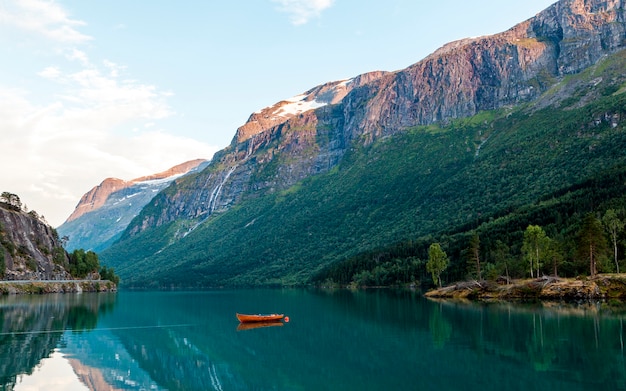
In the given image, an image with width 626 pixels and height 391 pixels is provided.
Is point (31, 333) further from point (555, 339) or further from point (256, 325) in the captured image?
point (555, 339)

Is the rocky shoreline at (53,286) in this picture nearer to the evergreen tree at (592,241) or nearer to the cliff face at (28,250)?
the cliff face at (28,250)

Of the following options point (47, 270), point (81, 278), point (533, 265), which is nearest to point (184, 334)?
point (533, 265)

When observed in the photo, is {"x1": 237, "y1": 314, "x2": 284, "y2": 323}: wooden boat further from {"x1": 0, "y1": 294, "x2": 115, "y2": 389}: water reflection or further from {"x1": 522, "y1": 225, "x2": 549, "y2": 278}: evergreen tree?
{"x1": 522, "y1": 225, "x2": 549, "y2": 278}: evergreen tree

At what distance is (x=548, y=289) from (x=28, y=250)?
14567 centimetres

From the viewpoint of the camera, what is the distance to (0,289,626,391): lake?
35250 millimetres

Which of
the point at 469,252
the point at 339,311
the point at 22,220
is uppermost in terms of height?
the point at 22,220

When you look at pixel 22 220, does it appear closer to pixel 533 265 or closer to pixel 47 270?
pixel 47 270

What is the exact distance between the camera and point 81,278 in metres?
187

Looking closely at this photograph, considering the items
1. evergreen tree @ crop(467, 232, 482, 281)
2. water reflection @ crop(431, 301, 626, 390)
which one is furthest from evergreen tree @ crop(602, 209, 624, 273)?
water reflection @ crop(431, 301, 626, 390)

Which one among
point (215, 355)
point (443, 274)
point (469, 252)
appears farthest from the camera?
point (443, 274)

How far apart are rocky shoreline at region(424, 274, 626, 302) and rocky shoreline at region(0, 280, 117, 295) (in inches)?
4300

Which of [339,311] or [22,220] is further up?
[22,220]

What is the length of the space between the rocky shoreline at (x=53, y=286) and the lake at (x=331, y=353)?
72246mm

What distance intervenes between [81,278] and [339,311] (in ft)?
421
